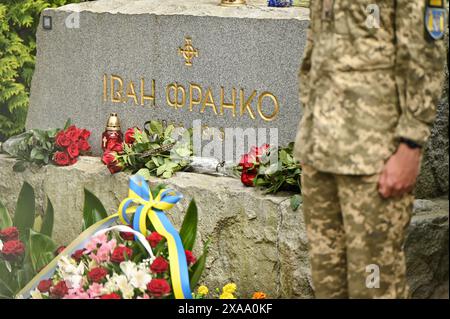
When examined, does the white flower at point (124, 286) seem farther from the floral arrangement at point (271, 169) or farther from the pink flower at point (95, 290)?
the floral arrangement at point (271, 169)

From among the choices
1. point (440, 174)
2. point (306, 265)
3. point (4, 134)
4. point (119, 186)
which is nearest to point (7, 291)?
point (119, 186)

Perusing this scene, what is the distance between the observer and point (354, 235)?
13.0 ft

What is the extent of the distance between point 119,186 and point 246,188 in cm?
90

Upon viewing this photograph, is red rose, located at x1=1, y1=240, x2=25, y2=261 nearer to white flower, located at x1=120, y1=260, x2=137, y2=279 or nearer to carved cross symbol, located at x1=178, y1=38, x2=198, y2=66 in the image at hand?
white flower, located at x1=120, y1=260, x2=137, y2=279

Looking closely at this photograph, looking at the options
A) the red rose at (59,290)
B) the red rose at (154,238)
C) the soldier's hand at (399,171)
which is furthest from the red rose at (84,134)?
the soldier's hand at (399,171)

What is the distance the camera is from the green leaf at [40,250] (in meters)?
5.64

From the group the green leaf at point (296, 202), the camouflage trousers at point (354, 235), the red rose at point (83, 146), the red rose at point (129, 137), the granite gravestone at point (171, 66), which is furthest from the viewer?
the red rose at point (83, 146)

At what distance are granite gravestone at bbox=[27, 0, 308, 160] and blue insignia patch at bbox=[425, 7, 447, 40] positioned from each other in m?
2.32

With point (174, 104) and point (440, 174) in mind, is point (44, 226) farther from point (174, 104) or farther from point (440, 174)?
point (440, 174)

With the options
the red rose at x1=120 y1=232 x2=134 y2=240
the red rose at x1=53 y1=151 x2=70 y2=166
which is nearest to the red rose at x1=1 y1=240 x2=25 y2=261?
the red rose at x1=120 y1=232 x2=134 y2=240

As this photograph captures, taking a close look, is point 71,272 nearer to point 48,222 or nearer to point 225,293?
point 225,293

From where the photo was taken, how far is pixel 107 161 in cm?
658

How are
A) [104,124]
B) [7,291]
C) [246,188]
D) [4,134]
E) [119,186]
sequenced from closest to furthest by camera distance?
[7,291] → [246,188] → [119,186] → [104,124] → [4,134]

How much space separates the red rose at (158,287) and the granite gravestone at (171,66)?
5.79 ft
